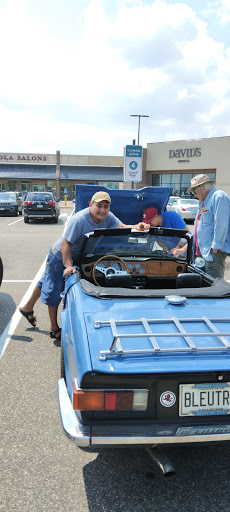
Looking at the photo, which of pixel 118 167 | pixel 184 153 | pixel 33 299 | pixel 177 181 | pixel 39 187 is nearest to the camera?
pixel 33 299

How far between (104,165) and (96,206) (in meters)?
47.4

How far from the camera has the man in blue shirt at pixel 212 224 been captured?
445 cm

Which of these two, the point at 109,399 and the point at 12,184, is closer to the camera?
the point at 109,399

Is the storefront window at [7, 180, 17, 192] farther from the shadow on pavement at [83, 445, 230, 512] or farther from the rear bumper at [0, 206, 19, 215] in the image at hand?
the shadow on pavement at [83, 445, 230, 512]

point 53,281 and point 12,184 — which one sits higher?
point 12,184

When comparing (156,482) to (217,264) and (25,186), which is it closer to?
(217,264)

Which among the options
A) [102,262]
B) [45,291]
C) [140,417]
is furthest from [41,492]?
[45,291]

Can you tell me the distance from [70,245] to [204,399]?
206 cm


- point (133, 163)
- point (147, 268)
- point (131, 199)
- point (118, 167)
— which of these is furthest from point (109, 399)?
point (118, 167)

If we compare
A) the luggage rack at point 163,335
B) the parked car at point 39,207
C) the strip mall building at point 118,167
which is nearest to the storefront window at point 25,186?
the strip mall building at point 118,167

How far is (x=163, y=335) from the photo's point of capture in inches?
87.4

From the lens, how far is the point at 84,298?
9.12ft

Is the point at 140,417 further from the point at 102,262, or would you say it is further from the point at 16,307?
the point at 16,307

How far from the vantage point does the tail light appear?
1983mm
